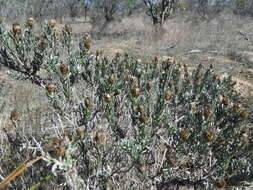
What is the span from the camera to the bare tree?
59.3ft

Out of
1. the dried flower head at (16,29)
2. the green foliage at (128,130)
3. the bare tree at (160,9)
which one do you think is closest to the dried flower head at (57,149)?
the green foliage at (128,130)

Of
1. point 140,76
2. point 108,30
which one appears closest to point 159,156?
point 140,76

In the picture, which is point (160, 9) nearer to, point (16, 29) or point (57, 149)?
point (16, 29)

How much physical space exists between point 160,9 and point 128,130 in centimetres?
1766

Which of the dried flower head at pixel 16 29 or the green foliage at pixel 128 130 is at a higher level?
the dried flower head at pixel 16 29

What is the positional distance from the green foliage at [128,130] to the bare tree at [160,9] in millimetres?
15626

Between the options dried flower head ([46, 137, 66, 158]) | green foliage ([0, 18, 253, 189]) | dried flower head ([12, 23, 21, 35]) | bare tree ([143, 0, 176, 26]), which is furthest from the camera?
bare tree ([143, 0, 176, 26])

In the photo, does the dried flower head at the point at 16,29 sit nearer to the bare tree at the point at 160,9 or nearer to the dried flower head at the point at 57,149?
the dried flower head at the point at 57,149

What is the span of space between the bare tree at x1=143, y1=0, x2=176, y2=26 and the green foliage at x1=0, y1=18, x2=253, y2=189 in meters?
15.6

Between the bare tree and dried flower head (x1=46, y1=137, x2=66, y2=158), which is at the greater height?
the bare tree

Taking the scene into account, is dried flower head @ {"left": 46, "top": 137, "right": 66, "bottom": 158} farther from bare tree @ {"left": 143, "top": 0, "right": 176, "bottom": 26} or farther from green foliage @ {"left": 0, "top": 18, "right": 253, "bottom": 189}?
bare tree @ {"left": 143, "top": 0, "right": 176, "bottom": 26}

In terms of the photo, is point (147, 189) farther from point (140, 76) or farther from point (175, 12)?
point (175, 12)

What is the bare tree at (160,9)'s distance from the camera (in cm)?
1808

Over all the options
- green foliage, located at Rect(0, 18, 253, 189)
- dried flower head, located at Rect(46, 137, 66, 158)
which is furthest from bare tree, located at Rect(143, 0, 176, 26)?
dried flower head, located at Rect(46, 137, 66, 158)
